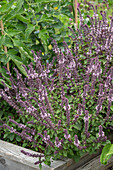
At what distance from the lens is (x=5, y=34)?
2129 mm

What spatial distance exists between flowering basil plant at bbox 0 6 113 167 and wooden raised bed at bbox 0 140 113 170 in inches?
2.3

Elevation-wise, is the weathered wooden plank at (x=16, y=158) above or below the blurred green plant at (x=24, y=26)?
below

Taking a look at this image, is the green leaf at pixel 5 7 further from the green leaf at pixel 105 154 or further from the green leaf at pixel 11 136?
the green leaf at pixel 105 154

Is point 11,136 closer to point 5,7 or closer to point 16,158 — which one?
point 16,158

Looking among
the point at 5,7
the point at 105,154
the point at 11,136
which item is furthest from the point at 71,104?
the point at 5,7

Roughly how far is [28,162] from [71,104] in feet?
1.71

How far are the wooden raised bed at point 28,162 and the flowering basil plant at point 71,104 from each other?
0.19 feet

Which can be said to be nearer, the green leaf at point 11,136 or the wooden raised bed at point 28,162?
the wooden raised bed at point 28,162

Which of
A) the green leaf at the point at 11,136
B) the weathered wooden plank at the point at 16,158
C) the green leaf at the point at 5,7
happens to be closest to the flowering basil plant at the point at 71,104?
the weathered wooden plank at the point at 16,158

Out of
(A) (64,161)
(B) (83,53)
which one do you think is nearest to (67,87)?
(B) (83,53)

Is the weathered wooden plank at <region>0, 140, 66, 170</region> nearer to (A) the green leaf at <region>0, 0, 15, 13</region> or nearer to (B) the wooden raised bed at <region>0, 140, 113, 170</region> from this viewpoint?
(B) the wooden raised bed at <region>0, 140, 113, 170</region>

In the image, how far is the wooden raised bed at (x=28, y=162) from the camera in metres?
1.75

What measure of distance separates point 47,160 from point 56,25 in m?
1.39

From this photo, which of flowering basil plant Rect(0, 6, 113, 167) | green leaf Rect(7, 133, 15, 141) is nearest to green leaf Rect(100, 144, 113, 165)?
flowering basil plant Rect(0, 6, 113, 167)
